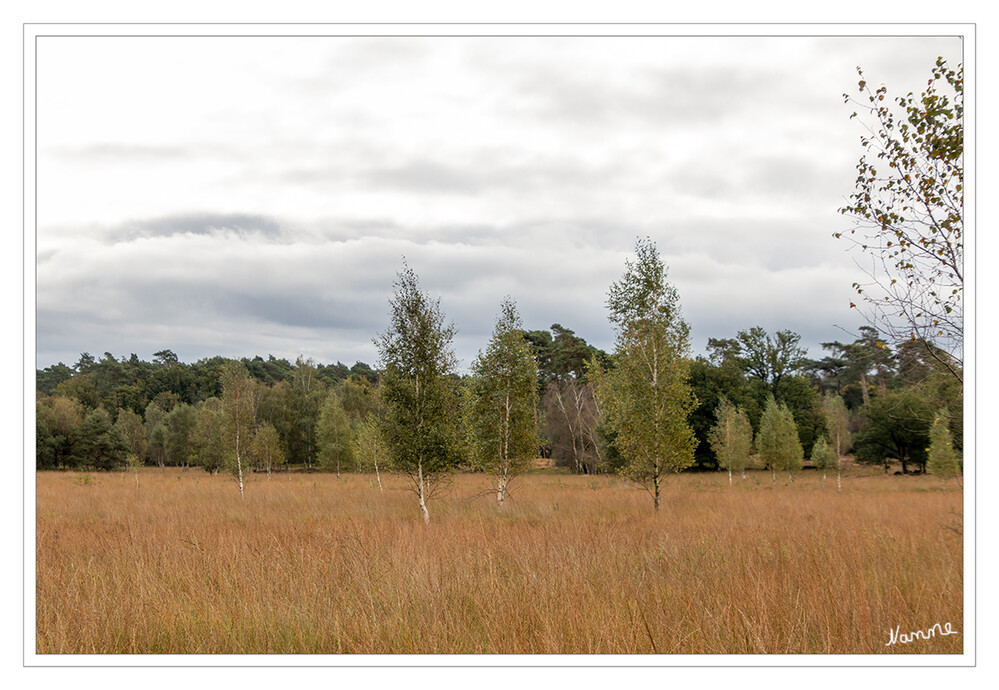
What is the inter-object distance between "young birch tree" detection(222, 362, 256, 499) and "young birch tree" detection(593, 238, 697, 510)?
61.5ft

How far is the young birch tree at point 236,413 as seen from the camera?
81.1ft

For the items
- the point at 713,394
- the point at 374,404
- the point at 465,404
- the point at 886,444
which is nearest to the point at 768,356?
the point at 713,394

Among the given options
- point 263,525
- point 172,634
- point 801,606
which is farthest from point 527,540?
point 263,525

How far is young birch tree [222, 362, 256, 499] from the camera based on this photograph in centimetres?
2472

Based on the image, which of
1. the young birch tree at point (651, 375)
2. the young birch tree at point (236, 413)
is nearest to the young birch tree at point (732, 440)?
the young birch tree at point (651, 375)

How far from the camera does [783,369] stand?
52.2 metres

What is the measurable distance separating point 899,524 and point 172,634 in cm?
1340

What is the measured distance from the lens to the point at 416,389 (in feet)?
47.6

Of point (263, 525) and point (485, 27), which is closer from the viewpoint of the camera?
point (485, 27)

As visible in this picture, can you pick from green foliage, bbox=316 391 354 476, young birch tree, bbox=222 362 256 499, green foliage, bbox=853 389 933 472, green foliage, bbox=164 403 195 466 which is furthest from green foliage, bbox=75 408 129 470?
green foliage, bbox=853 389 933 472
